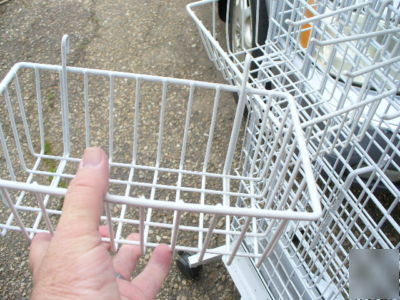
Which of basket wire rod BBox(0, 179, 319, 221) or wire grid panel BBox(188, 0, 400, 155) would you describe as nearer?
basket wire rod BBox(0, 179, 319, 221)

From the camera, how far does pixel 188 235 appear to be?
66.2 inches

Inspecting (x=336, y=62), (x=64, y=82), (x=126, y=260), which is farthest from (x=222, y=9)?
(x=126, y=260)

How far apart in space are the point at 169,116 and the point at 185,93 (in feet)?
0.70

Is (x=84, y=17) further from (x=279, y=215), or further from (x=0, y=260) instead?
(x=279, y=215)

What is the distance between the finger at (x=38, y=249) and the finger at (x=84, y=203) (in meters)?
0.25

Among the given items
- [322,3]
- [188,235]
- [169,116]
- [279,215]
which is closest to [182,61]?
[169,116]

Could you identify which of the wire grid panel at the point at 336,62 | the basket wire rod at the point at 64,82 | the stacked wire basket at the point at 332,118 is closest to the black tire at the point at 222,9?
the wire grid panel at the point at 336,62

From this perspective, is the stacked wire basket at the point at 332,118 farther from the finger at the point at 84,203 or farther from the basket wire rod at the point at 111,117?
the finger at the point at 84,203

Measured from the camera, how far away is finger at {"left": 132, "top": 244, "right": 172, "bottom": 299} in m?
0.93

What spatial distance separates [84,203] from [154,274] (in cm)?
41

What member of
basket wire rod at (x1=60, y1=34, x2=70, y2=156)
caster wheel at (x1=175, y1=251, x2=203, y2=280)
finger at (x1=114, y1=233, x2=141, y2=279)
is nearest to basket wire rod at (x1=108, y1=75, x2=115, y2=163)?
basket wire rod at (x1=60, y1=34, x2=70, y2=156)

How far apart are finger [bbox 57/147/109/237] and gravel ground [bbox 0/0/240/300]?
102 cm

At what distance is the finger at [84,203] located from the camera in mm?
602

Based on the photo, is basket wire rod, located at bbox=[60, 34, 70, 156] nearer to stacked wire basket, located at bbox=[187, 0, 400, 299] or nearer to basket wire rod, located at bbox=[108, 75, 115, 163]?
basket wire rod, located at bbox=[108, 75, 115, 163]
